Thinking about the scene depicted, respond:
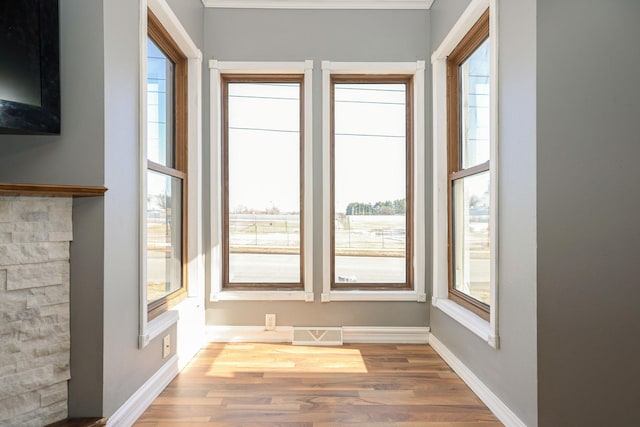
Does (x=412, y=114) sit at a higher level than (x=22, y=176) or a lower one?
higher

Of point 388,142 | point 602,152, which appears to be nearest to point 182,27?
point 388,142

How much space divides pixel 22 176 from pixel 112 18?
33.4 inches

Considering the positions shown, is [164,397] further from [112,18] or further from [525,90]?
[525,90]

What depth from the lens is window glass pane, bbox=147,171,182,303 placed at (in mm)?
2484

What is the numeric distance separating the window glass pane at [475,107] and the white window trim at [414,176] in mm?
402

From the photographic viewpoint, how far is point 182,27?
8.91 feet

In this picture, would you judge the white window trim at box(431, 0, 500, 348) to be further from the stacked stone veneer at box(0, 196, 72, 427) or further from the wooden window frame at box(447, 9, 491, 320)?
the stacked stone veneer at box(0, 196, 72, 427)

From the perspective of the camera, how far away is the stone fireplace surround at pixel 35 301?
1.58m

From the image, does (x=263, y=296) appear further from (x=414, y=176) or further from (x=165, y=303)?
(x=414, y=176)

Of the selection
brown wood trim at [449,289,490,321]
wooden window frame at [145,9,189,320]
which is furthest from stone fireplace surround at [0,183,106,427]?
brown wood trim at [449,289,490,321]

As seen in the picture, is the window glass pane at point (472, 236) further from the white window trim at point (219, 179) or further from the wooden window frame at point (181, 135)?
the wooden window frame at point (181, 135)

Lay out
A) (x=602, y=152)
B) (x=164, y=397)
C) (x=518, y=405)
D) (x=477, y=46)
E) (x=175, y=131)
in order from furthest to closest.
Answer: (x=175, y=131) → (x=477, y=46) → (x=164, y=397) → (x=518, y=405) → (x=602, y=152)

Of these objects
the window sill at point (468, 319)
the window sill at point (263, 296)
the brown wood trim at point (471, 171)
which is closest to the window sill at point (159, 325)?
the window sill at point (263, 296)

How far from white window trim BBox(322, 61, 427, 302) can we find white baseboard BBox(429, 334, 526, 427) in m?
0.50
